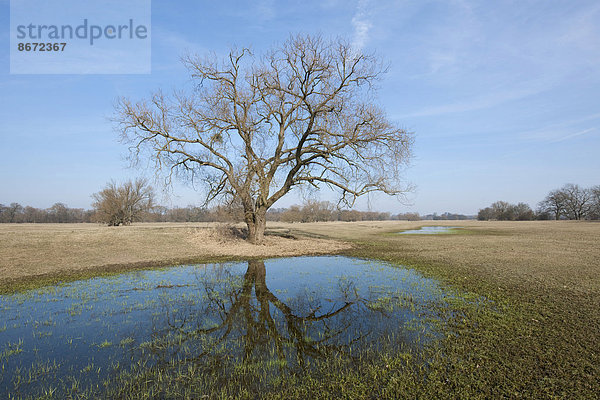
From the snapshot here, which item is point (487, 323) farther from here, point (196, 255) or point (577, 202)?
point (577, 202)

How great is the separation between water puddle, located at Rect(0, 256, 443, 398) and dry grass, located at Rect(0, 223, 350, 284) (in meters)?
3.83

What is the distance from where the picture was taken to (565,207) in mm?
80188

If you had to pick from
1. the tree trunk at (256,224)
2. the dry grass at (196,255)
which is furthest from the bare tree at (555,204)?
the tree trunk at (256,224)

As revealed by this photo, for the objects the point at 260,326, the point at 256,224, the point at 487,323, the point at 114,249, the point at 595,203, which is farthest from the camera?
the point at 595,203

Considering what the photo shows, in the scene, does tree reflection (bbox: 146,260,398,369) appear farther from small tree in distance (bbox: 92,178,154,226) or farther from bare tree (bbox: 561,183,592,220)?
bare tree (bbox: 561,183,592,220)

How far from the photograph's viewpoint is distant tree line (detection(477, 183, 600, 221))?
74812mm

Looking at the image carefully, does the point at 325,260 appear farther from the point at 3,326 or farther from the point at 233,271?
the point at 3,326

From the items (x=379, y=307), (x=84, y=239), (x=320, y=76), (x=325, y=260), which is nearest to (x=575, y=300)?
(x=379, y=307)

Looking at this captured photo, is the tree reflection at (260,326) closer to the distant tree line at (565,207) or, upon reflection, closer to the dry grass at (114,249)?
the dry grass at (114,249)

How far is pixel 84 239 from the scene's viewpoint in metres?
18.3

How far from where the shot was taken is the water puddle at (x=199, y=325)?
4.66m

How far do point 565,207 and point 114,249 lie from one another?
363ft

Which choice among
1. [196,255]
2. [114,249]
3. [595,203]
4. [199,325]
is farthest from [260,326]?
[595,203]

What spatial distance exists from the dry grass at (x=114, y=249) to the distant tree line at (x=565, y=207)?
92.4 metres
